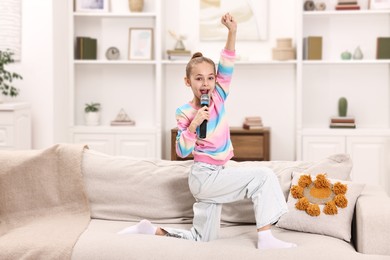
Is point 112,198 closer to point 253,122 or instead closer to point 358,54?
point 253,122

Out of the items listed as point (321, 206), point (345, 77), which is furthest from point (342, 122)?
point (321, 206)

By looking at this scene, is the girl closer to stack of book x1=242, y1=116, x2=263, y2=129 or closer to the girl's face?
the girl's face

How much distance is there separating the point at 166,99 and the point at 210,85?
361 cm

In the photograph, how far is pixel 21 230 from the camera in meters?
3.06

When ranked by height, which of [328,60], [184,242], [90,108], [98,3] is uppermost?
[98,3]

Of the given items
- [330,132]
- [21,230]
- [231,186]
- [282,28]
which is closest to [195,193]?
[231,186]

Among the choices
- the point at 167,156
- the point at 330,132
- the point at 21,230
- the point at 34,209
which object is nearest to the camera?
the point at 21,230

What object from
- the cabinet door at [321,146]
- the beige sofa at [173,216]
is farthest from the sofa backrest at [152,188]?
the cabinet door at [321,146]

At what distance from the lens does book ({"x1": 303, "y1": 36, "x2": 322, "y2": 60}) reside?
20.2 feet

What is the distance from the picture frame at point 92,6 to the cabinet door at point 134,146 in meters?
1.24

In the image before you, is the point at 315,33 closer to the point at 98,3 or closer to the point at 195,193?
the point at 98,3

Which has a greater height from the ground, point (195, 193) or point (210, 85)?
point (210, 85)

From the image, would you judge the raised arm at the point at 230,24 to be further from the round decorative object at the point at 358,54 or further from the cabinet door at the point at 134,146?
the round decorative object at the point at 358,54

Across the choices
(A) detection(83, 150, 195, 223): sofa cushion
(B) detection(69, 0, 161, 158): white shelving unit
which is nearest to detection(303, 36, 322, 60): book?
(B) detection(69, 0, 161, 158): white shelving unit
